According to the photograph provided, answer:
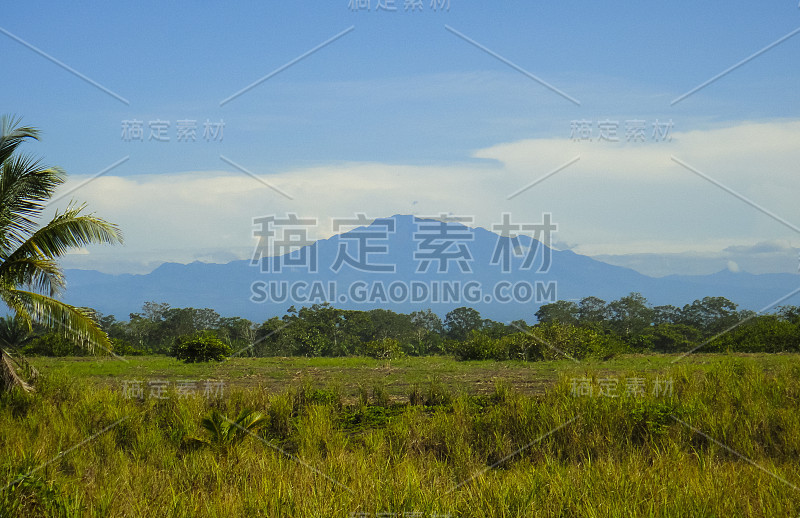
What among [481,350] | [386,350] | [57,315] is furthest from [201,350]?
[481,350]

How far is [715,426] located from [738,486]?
9.89 feet

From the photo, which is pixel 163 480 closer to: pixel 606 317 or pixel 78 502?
pixel 78 502

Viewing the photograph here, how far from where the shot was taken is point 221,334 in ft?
135

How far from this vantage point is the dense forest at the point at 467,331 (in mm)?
24734

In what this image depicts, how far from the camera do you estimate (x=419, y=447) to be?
33.3 ft

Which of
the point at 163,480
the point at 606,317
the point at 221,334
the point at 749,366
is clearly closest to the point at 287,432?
the point at 163,480

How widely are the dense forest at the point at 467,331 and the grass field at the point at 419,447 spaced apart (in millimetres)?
3475

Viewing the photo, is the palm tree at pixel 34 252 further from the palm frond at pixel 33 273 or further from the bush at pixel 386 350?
the bush at pixel 386 350

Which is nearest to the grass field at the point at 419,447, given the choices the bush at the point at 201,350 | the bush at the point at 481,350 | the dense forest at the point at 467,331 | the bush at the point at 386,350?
the dense forest at the point at 467,331

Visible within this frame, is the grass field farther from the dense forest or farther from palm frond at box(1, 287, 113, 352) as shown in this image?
the dense forest

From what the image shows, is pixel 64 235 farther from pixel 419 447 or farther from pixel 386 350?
pixel 386 350

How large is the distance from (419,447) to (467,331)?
41.7m

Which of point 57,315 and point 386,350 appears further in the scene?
point 386,350

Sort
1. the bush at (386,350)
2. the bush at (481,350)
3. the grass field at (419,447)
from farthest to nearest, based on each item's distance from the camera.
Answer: the bush at (386,350), the bush at (481,350), the grass field at (419,447)
